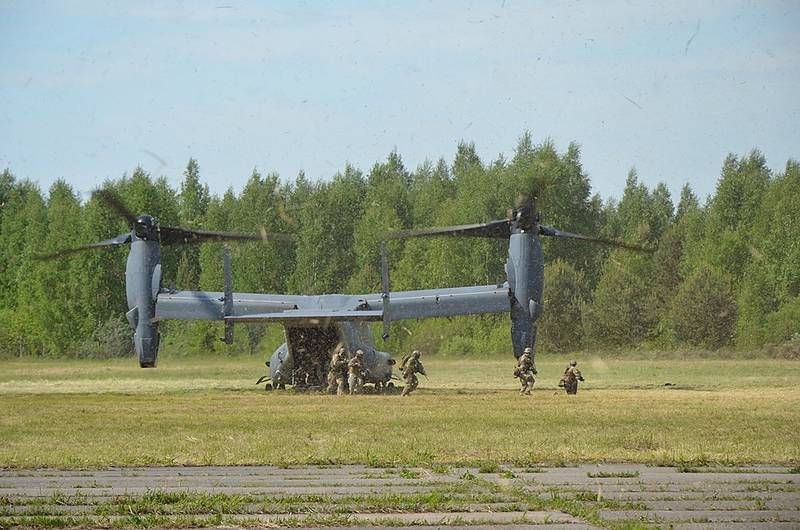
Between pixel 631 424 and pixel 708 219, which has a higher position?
pixel 708 219

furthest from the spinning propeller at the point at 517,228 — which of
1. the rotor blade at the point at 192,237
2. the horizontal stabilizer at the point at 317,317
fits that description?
the rotor blade at the point at 192,237

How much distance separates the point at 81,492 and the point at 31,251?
74.9m

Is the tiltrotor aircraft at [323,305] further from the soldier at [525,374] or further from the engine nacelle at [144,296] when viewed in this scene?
the soldier at [525,374]

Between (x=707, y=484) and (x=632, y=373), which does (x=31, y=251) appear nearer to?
(x=632, y=373)

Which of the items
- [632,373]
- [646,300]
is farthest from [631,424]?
[646,300]

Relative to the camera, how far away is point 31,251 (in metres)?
87.9

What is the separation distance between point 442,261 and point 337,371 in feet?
139

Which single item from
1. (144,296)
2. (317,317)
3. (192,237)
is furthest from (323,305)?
(192,237)

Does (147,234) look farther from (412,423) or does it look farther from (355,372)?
(412,423)

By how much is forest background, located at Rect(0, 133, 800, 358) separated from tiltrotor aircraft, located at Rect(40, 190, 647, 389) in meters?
22.8

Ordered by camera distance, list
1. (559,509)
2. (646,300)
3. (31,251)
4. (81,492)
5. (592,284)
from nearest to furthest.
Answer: (559,509), (81,492), (646,300), (592,284), (31,251)

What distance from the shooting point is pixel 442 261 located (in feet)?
259

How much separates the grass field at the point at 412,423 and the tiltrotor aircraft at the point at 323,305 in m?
1.46

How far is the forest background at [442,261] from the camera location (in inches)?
2699
